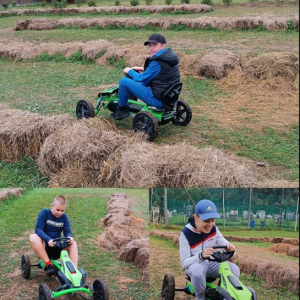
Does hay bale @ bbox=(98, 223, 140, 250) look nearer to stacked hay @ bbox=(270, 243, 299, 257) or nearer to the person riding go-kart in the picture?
the person riding go-kart

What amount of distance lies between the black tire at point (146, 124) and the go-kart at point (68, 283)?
2652 millimetres

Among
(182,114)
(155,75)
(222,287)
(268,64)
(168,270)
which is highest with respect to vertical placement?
(268,64)

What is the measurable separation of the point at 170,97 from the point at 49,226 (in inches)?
122

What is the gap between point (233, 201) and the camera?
204 inches

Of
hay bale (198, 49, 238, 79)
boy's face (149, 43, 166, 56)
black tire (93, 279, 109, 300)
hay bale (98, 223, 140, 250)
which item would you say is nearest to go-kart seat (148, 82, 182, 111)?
boy's face (149, 43, 166, 56)

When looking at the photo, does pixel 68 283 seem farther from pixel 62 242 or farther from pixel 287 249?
pixel 287 249

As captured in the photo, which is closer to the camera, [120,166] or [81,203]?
[120,166]

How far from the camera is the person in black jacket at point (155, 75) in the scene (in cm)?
741

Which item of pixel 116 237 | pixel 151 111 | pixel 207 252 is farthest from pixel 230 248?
pixel 151 111

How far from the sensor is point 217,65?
11312 mm

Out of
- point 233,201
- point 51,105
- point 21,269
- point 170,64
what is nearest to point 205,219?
point 233,201

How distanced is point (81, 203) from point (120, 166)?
1284 millimetres

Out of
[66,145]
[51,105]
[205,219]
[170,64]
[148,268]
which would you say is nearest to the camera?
[205,219]

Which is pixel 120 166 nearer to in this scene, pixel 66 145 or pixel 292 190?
pixel 66 145
